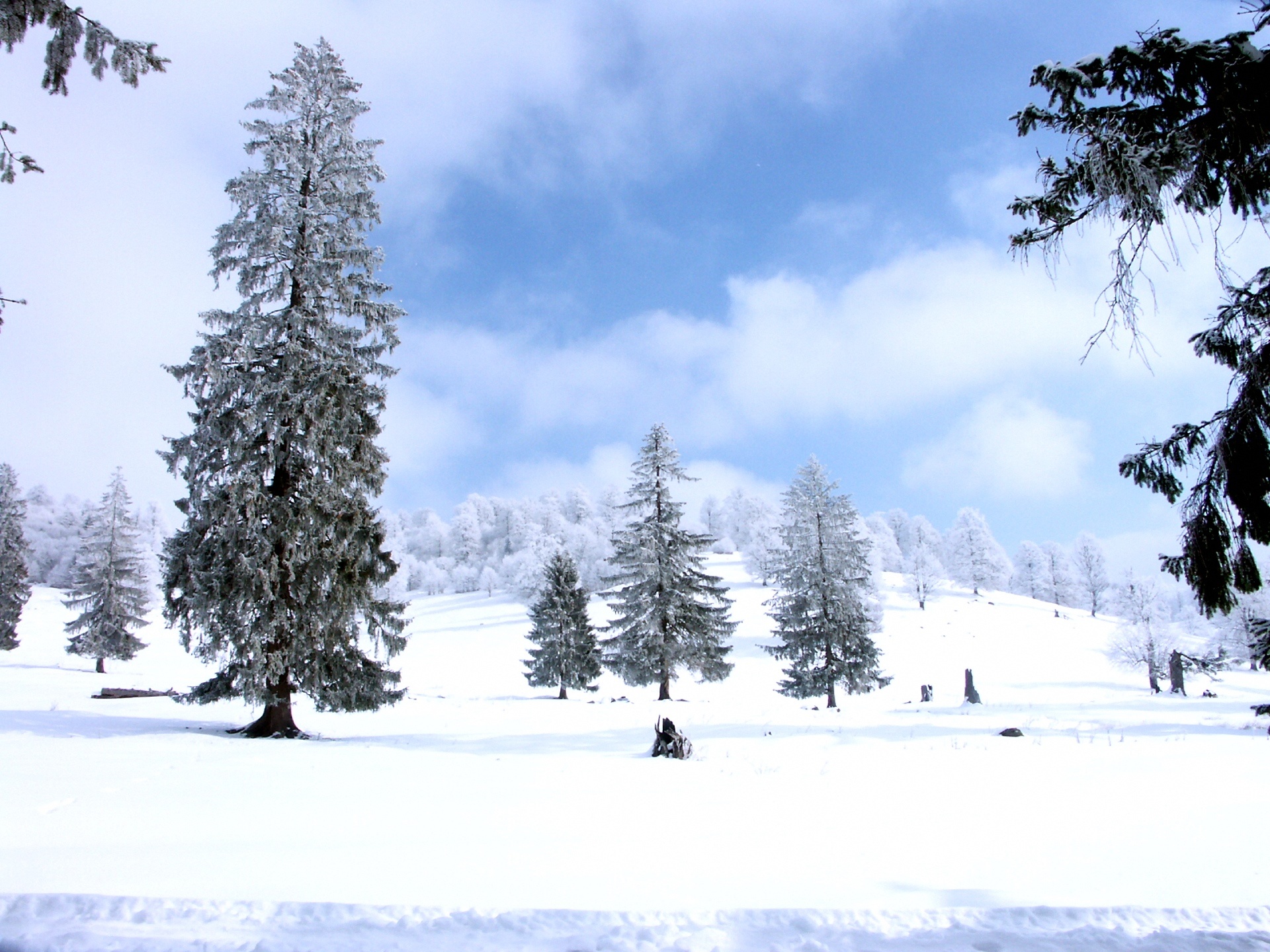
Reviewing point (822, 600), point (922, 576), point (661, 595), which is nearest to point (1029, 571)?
point (922, 576)

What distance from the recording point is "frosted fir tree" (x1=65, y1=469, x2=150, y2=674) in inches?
1404

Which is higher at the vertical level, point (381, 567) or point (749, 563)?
point (749, 563)

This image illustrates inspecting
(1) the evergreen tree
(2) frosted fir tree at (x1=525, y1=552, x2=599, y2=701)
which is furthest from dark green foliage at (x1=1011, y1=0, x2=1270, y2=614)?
(2) frosted fir tree at (x1=525, y1=552, x2=599, y2=701)

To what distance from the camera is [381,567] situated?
50.9ft

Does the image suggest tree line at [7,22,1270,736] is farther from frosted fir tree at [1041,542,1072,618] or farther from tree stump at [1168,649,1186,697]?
frosted fir tree at [1041,542,1072,618]

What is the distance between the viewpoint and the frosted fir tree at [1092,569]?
90.4m

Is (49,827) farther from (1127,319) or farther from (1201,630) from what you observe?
(1201,630)

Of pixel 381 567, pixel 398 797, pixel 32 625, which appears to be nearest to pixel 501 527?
pixel 32 625

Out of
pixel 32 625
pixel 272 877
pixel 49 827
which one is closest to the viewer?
pixel 272 877

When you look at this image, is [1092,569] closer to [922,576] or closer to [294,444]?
[922,576]

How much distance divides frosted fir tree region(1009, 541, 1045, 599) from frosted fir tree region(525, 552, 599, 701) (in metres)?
89.5

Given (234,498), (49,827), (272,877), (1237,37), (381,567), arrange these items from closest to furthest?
(1237,37) → (272,877) → (49,827) → (234,498) → (381,567)

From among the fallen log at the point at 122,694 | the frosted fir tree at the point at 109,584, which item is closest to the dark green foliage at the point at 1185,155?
the fallen log at the point at 122,694

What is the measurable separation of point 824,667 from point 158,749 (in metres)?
24.9
